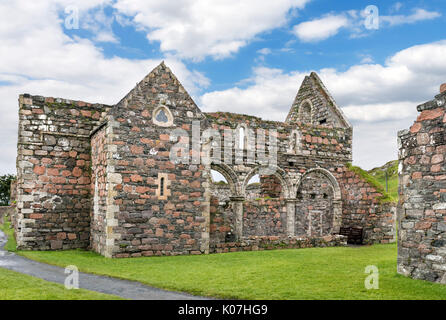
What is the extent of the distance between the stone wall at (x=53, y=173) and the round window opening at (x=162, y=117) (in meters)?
2.99

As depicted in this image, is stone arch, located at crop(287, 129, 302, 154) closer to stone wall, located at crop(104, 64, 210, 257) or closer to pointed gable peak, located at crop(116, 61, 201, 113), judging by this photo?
stone wall, located at crop(104, 64, 210, 257)

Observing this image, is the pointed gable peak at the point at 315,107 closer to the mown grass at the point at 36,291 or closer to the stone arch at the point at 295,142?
the stone arch at the point at 295,142

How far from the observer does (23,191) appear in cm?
1443

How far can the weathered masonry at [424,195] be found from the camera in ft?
30.7

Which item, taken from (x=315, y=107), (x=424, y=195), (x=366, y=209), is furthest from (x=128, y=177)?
(x=315, y=107)

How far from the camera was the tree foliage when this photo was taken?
53.5 meters

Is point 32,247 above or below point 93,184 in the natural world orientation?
below

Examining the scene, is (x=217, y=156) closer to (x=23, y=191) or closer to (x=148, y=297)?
(x=23, y=191)

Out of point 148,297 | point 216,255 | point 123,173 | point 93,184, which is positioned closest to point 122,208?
point 123,173

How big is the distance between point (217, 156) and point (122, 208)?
5857 millimetres

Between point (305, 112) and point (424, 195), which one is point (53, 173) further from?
point (305, 112)

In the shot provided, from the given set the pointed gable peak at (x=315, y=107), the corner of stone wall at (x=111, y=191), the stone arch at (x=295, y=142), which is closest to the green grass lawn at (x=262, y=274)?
the corner of stone wall at (x=111, y=191)
